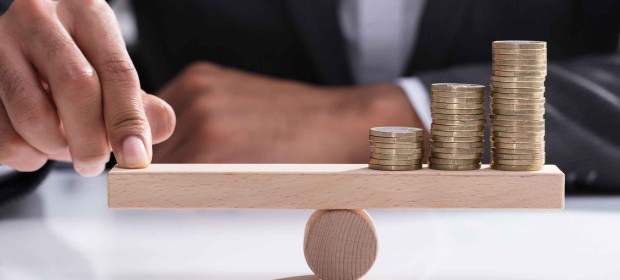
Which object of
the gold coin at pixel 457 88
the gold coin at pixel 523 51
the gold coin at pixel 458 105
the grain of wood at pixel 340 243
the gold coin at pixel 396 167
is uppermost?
the gold coin at pixel 523 51

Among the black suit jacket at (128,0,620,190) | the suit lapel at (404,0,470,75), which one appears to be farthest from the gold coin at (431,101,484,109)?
the suit lapel at (404,0,470,75)

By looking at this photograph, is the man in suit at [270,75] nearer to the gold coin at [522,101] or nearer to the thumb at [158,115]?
the thumb at [158,115]

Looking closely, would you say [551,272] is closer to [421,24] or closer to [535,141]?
[535,141]

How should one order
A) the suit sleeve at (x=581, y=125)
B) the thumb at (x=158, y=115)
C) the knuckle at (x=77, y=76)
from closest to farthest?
the knuckle at (x=77, y=76) → the thumb at (x=158, y=115) → the suit sleeve at (x=581, y=125)

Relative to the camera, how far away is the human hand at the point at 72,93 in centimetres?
122

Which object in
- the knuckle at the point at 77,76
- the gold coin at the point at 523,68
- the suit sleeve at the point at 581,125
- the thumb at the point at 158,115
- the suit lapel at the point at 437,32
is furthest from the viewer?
the suit lapel at the point at 437,32

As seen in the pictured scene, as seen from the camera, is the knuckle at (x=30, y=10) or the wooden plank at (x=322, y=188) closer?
the wooden plank at (x=322, y=188)

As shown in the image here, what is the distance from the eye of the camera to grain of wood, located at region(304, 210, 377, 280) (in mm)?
1157

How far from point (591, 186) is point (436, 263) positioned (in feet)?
1.78

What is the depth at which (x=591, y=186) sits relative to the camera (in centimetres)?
168

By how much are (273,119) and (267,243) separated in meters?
0.47

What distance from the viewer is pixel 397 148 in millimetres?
1152

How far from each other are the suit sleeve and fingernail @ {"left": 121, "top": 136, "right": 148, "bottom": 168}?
25.5 inches

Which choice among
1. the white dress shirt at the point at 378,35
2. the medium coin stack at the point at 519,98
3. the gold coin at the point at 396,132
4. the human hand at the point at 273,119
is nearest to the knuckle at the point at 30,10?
the human hand at the point at 273,119
